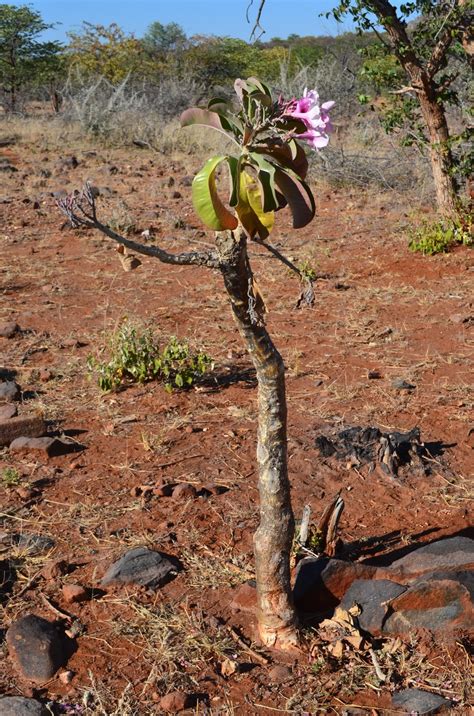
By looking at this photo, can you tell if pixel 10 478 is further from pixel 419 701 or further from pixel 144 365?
pixel 419 701

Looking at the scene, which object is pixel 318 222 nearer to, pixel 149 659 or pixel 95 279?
pixel 95 279

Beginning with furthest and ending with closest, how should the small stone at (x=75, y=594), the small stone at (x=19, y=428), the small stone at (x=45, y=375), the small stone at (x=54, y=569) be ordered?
the small stone at (x=45, y=375) < the small stone at (x=19, y=428) < the small stone at (x=54, y=569) < the small stone at (x=75, y=594)

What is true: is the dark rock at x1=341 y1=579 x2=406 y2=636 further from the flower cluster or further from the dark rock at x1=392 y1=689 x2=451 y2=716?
the flower cluster

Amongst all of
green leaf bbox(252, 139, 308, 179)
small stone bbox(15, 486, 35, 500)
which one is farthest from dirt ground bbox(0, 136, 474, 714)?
green leaf bbox(252, 139, 308, 179)

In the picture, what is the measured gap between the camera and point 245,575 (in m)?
3.00

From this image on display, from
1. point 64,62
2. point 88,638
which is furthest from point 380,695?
point 64,62

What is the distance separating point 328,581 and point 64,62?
23275 mm

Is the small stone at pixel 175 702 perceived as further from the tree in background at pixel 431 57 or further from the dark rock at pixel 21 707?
the tree in background at pixel 431 57

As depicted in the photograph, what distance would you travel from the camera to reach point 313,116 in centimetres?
202

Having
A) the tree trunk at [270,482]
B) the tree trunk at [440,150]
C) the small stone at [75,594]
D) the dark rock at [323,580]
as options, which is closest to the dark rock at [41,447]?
the small stone at [75,594]

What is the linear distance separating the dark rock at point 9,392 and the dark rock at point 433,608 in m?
2.68

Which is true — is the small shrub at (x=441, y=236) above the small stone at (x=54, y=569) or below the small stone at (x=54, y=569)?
above

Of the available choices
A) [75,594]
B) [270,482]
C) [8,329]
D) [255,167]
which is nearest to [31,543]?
[75,594]

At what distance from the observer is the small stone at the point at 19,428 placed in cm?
411
